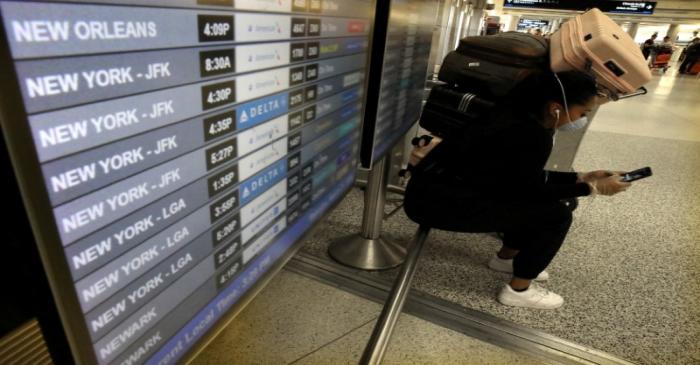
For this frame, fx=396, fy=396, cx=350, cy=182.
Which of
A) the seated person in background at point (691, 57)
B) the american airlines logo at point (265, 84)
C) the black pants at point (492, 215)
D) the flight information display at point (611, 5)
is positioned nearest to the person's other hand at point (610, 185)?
the black pants at point (492, 215)

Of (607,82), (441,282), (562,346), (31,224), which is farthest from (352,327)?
(607,82)

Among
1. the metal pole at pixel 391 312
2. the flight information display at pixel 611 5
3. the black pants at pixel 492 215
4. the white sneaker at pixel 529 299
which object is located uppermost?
the flight information display at pixel 611 5

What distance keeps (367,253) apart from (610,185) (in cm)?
117

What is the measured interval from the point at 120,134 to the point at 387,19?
0.87 meters

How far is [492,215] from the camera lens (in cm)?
171

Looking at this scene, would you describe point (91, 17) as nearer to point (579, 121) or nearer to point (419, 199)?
point (419, 199)

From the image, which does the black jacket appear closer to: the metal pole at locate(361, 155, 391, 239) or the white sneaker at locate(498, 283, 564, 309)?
the metal pole at locate(361, 155, 391, 239)

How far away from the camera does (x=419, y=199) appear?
1786mm

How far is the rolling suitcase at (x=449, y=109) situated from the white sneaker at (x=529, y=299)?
0.86 m

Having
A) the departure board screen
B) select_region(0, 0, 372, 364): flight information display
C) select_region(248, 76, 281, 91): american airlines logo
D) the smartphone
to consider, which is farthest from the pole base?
select_region(248, 76, 281, 91): american airlines logo

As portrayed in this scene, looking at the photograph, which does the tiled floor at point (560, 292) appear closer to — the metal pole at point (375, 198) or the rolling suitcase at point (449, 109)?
the metal pole at point (375, 198)

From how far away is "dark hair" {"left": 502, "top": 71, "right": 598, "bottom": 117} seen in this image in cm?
153

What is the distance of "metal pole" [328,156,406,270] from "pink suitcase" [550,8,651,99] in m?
1.02

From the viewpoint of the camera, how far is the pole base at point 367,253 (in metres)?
2.08
